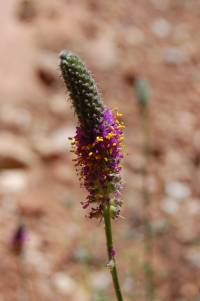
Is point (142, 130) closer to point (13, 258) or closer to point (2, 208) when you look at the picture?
point (2, 208)

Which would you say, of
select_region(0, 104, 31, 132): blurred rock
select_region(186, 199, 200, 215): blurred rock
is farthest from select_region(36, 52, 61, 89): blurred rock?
select_region(186, 199, 200, 215): blurred rock

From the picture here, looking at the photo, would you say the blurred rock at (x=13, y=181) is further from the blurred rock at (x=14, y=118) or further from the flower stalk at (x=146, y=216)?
the flower stalk at (x=146, y=216)

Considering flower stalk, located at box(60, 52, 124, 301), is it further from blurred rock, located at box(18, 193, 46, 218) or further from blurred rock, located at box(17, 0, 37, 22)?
blurred rock, located at box(17, 0, 37, 22)

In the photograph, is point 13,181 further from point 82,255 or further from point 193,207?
point 193,207

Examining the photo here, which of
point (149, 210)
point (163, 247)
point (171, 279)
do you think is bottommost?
point (171, 279)

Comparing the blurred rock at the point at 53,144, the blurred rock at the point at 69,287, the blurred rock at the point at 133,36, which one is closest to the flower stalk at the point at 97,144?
the blurred rock at the point at 69,287

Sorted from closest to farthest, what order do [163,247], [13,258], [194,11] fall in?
[13,258] < [163,247] < [194,11]

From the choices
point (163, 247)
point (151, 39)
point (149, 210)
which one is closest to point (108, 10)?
point (151, 39)
